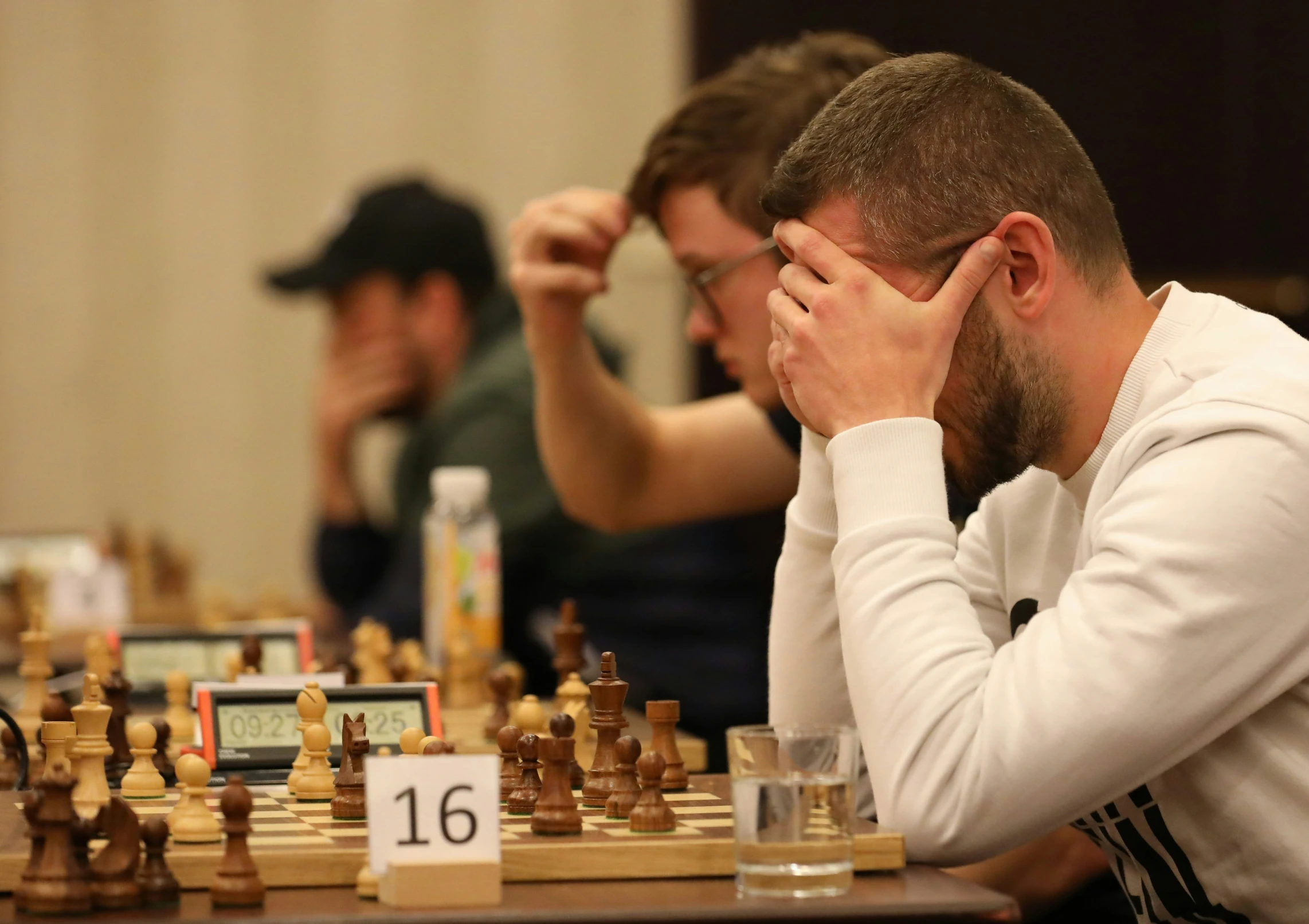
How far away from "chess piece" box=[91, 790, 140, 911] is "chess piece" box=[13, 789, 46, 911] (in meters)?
0.03

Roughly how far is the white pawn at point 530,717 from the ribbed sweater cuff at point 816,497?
29 cm

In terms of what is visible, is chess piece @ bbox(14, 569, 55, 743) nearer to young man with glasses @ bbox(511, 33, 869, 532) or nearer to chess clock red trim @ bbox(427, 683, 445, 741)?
chess clock red trim @ bbox(427, 683, 445, 741)

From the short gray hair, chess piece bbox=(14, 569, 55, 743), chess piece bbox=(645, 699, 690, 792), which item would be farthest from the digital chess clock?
the short gray hair

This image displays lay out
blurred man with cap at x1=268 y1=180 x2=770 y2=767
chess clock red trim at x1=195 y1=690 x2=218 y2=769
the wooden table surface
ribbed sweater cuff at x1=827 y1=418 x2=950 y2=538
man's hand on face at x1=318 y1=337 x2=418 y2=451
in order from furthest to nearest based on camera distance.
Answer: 1. man's hand on face at x1=318 y1=337 x2=418 y2=451
2. blurred man with cap at x1=268 y1=180 x2=770 y2=767
3. chess clock red trim at x1=195 y1=690 x2=218 y2=769
4. ribbed sweater cuff at x1=827 y1=418 x2=950 y2=538
5. the wooden table surface

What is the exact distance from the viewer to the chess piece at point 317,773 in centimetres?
127

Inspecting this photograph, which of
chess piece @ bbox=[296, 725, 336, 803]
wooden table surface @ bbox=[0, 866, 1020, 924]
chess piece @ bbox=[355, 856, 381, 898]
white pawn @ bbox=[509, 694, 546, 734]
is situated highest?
white pawn @ bbox=[509, 694, 546, 734]

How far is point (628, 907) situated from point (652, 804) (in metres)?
0.20

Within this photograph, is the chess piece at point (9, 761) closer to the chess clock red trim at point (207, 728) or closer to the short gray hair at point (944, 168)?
the chess clock red trim at point (207, 728)

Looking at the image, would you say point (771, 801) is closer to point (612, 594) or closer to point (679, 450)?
point (679, 450)

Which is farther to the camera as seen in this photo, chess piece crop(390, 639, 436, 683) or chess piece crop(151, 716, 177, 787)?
chess piece crop(390, 639, 436, 683)

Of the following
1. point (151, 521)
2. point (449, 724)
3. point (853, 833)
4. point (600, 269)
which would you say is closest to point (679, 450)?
point (600, 269)

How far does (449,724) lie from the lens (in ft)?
5.76

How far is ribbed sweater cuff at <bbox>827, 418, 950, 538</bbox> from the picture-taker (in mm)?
1163

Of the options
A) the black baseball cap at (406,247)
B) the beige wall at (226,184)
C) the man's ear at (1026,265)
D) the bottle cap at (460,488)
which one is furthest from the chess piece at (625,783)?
the beige wall at (226,184)
